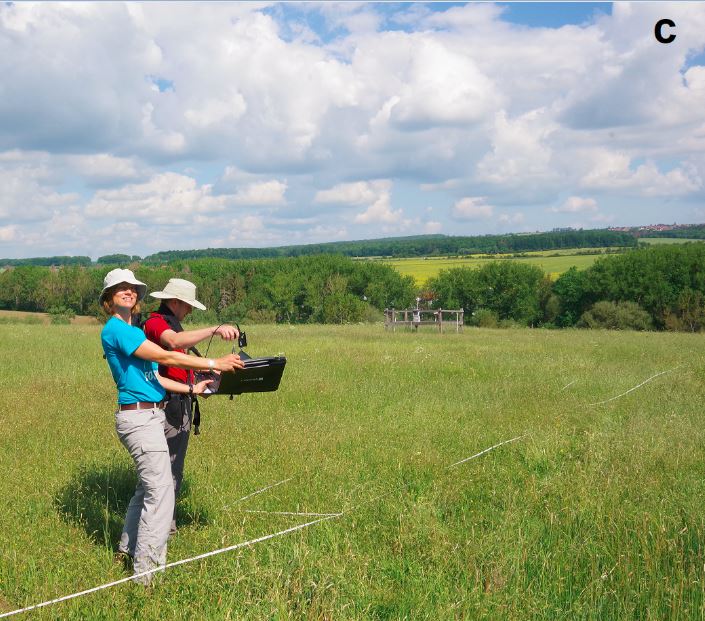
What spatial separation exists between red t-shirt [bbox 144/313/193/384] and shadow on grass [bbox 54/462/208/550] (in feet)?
4.55

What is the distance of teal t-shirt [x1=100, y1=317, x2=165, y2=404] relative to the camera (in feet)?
15.1

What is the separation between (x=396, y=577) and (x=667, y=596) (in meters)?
1.84

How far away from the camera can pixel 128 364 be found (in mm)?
4754

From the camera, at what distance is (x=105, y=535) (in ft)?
18.0

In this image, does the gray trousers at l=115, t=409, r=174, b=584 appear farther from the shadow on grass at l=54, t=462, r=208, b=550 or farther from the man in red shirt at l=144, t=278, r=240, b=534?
the shadow on grass at l=54, t=462, r=208, b=550

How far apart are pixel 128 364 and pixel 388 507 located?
2.74m

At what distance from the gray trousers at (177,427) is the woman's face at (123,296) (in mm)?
952

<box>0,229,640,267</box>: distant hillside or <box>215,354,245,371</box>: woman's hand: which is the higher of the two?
<box>0,229,640,267</box>: distant hillside

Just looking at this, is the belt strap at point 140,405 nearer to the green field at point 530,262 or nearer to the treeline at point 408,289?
the treeline at point 408,289

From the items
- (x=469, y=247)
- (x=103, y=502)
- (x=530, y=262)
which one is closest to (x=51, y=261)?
(x=530, y=262)

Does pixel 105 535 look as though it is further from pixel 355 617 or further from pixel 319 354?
pixel 319 354

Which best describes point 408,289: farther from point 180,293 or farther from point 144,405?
point 144,405

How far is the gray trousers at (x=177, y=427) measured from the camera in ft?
17.8

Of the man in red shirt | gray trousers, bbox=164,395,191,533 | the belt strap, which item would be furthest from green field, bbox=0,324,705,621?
the belt strap
